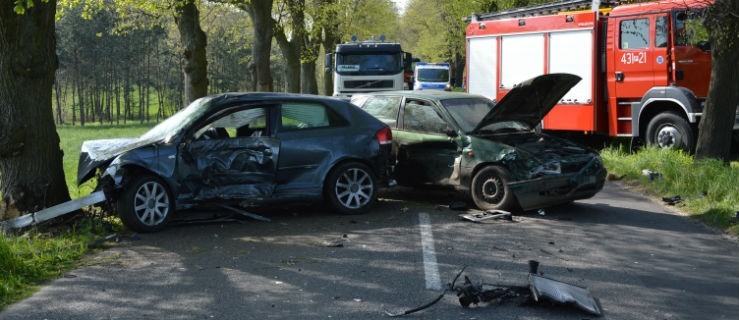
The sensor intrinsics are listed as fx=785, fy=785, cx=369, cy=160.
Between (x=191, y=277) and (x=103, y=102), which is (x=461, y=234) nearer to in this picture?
(x=191, y=277)

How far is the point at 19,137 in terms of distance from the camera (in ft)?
29.0

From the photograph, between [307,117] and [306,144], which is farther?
[307,117]

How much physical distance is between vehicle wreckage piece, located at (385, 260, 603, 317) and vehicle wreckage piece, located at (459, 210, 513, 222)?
3301mm

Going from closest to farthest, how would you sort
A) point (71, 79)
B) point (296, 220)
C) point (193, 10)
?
1. point (296, 220)
2. point (193, 10)
3. point (71, 79)

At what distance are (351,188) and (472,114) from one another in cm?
211

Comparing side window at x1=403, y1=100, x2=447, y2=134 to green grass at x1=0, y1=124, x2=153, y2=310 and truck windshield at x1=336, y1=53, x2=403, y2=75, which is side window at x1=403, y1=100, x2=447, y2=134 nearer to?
green grass at x1=0, y1=124, x2=153, y2=310

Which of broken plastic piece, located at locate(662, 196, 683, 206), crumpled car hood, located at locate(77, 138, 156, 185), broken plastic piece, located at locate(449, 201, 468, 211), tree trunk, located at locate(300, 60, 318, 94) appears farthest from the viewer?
tree trunk, located at locate(300, 60, 318, 94)

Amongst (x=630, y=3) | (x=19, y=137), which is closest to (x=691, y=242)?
(x=19, y=137)

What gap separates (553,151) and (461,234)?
6.82 ft

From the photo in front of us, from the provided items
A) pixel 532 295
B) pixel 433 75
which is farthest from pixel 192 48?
pixel 433 75

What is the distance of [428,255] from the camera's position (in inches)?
300

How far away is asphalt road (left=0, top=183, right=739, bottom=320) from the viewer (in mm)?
5832

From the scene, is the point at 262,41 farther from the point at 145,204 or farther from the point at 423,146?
the point at 145,204

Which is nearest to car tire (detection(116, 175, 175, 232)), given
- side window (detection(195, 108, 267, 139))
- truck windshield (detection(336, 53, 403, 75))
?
side window (detection(195, 108, 267, 139))
